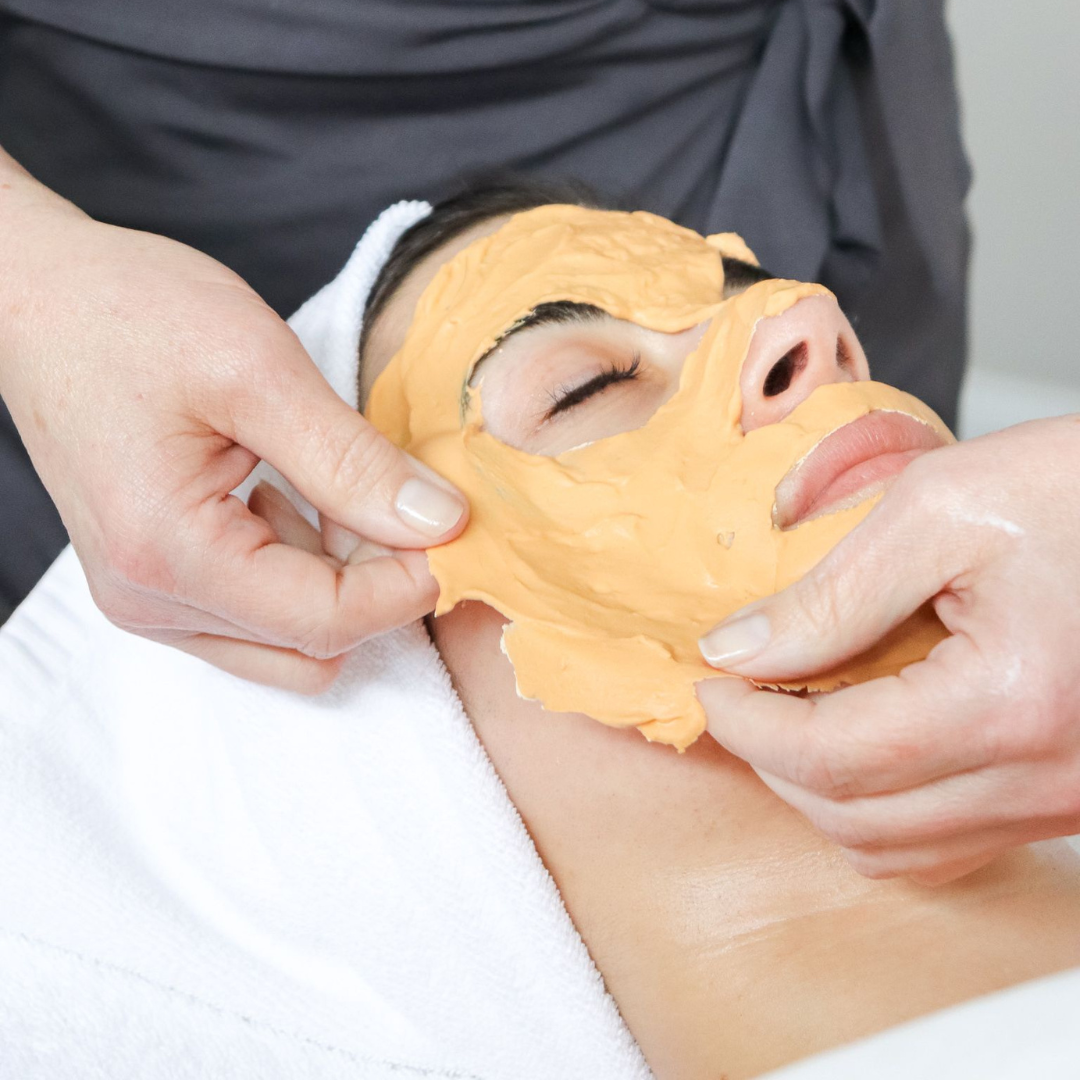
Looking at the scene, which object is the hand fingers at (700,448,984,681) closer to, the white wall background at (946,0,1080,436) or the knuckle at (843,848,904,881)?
the knuckle at (843,848,904,881)

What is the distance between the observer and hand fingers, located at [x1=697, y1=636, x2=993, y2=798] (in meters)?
0.60

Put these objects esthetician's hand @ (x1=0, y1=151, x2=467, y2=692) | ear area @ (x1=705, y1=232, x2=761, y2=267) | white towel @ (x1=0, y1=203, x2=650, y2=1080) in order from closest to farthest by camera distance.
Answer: esthetician's hand @ (x1=0, y1=151, x2=467, y2=692) → white towel @ (x1=0, y1=203, x2=650, y2=1080) → ear area @ (x1=705, y1=232, x2=761, y2=267)

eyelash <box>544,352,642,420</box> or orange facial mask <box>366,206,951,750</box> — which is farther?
eyelash <box>544,352,642,420</box>

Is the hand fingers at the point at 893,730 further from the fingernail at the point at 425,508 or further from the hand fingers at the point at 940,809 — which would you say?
the fingernail at the point at 425,508

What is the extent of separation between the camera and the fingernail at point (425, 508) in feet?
2.55

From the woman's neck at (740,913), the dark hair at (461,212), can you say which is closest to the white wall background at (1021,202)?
the dark hair at (461,212)

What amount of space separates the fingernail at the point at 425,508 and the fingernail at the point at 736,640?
223 millimetres

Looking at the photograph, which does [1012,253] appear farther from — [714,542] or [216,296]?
[216,296]

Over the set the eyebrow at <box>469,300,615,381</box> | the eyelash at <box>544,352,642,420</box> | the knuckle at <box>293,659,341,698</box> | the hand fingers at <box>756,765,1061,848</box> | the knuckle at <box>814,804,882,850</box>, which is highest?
the eyebrow at <box>469,300,615,381</box>

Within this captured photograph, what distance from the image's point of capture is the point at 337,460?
756mm

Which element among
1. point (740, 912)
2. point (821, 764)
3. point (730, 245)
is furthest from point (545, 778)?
point (730, 245)

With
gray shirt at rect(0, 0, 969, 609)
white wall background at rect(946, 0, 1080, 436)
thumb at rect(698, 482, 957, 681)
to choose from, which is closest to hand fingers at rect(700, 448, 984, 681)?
thumb at rect(698, 482, 957, 681)

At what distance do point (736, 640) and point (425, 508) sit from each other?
10.1 inches

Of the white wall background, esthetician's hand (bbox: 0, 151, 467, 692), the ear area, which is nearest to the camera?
esthetician's hand (bbox: 0, 151, 467, 692)
